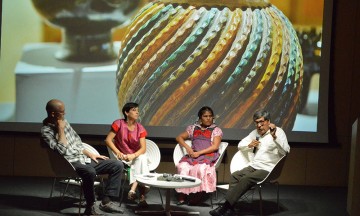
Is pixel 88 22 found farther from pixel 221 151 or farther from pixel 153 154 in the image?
pixel 221 151

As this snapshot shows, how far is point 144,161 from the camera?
6.52 metres

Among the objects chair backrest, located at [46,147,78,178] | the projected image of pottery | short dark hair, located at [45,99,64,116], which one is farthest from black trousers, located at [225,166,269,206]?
short dark hair, located at [45,99,64,116]

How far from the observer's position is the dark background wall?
310 inches

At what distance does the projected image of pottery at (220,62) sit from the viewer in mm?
7789

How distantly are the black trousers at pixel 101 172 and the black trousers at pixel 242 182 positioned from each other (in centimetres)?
101

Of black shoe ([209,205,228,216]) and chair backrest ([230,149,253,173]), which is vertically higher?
chair backrest ([230,149,253,173])

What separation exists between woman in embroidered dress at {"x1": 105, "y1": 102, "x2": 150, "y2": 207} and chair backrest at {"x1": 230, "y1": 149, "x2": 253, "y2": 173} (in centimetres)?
84

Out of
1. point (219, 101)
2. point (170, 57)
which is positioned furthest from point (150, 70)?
point (219, 101)

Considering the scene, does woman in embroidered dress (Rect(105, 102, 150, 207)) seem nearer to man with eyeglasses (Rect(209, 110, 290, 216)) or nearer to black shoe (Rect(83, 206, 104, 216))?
black shoe (Rect(83, 206, 104, 216))

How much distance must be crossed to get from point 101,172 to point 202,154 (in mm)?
1080

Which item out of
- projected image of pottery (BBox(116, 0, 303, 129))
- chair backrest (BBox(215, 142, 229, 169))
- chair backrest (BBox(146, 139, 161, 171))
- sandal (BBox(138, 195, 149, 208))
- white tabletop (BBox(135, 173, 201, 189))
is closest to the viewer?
white tabletop (BBox(135, 173, 201, 189))

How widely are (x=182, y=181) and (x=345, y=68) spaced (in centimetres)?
305

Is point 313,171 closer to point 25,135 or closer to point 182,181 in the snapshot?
point 182,181

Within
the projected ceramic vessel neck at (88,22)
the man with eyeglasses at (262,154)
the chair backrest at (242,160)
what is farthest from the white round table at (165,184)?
the projected ceramic vessel neck at (88,22)
